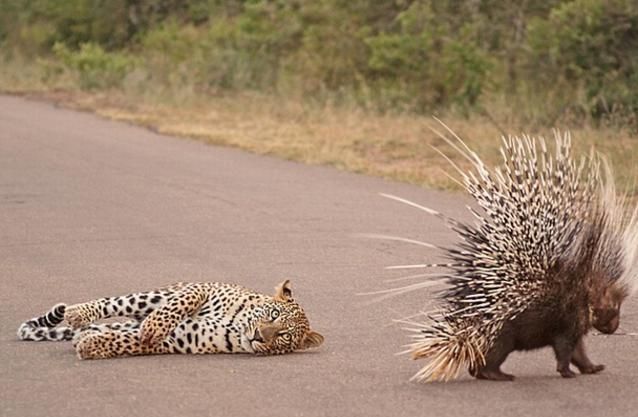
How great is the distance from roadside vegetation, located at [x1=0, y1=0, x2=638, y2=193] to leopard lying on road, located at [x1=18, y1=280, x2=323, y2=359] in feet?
26.1

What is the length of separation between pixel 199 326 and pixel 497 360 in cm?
171

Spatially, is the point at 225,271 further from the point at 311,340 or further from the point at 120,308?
the point at 311,340

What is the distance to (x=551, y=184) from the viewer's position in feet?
22.6

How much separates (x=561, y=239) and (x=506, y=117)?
15.1 metres

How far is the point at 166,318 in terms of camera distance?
7.74 metres

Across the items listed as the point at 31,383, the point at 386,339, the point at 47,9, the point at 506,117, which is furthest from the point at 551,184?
the point at 47,9

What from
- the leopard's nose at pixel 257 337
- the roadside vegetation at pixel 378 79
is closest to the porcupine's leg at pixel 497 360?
the leopard's nose at pixel 257 337

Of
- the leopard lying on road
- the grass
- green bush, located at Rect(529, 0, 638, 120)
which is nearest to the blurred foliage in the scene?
green bush, located at Rect(529, 0, 638, 120)

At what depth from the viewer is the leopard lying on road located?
7.70 m

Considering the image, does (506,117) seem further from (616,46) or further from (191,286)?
(191,286)

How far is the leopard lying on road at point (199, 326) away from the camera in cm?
770

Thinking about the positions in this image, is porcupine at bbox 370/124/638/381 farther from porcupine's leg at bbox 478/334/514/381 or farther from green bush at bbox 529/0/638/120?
green bush at bbox 529/0/638/120

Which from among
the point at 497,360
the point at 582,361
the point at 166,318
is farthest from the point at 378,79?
the point at 497,360

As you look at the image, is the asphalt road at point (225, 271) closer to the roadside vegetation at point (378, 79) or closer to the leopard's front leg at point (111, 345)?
the leopard's front leg at point (111, 345)
